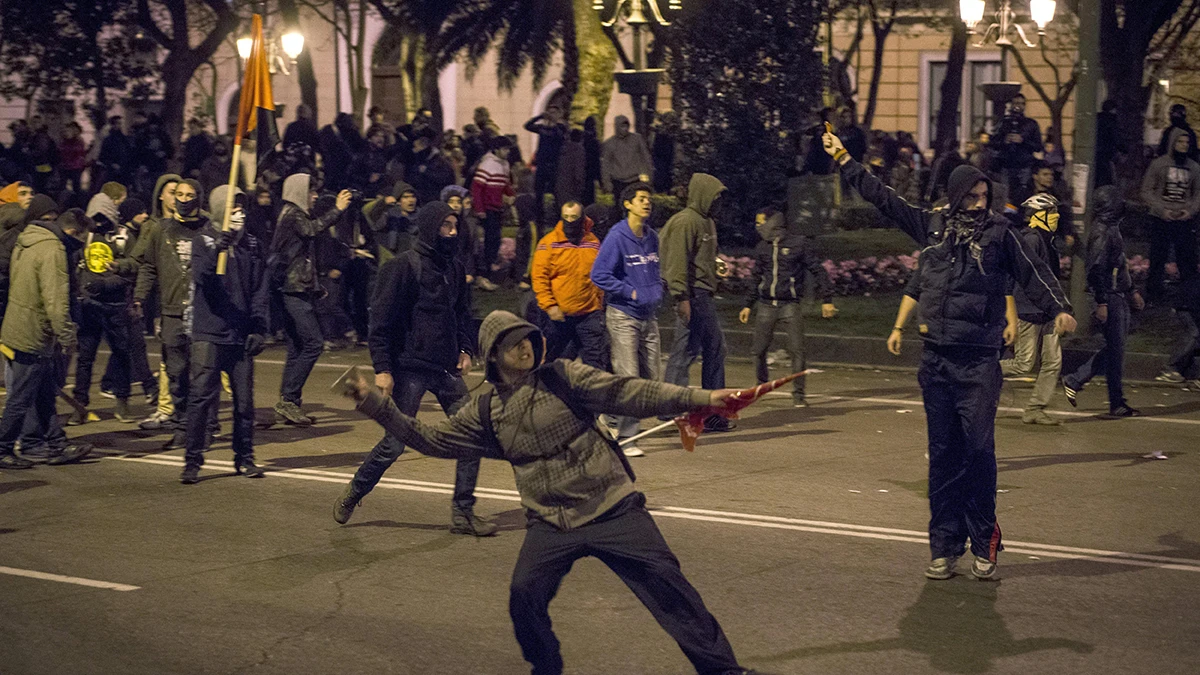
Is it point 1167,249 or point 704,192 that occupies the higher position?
point 704,192

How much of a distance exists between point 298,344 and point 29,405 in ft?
7.50

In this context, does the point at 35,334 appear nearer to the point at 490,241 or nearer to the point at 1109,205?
the point at 1109,205

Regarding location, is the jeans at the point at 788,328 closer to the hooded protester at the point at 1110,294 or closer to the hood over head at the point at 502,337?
the hooded protester at the point at 1110,294

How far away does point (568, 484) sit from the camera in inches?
228

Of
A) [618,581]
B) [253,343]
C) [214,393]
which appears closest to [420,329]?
[253,343]

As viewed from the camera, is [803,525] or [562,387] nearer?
[562,387]

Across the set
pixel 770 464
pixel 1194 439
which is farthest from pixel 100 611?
pixel 1194 439

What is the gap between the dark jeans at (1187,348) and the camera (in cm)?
1443

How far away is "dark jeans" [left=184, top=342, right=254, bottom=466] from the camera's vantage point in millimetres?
10445

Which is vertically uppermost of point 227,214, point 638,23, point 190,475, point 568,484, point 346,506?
point 638,23

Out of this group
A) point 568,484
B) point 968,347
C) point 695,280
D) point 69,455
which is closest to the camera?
point 568,484

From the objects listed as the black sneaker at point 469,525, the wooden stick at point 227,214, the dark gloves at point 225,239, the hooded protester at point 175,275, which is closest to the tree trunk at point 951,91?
the hooded protester at point 175,275

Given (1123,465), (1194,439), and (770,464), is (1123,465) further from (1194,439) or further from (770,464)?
(770,464)

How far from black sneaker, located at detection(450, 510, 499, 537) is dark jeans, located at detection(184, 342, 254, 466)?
212 centimetres
